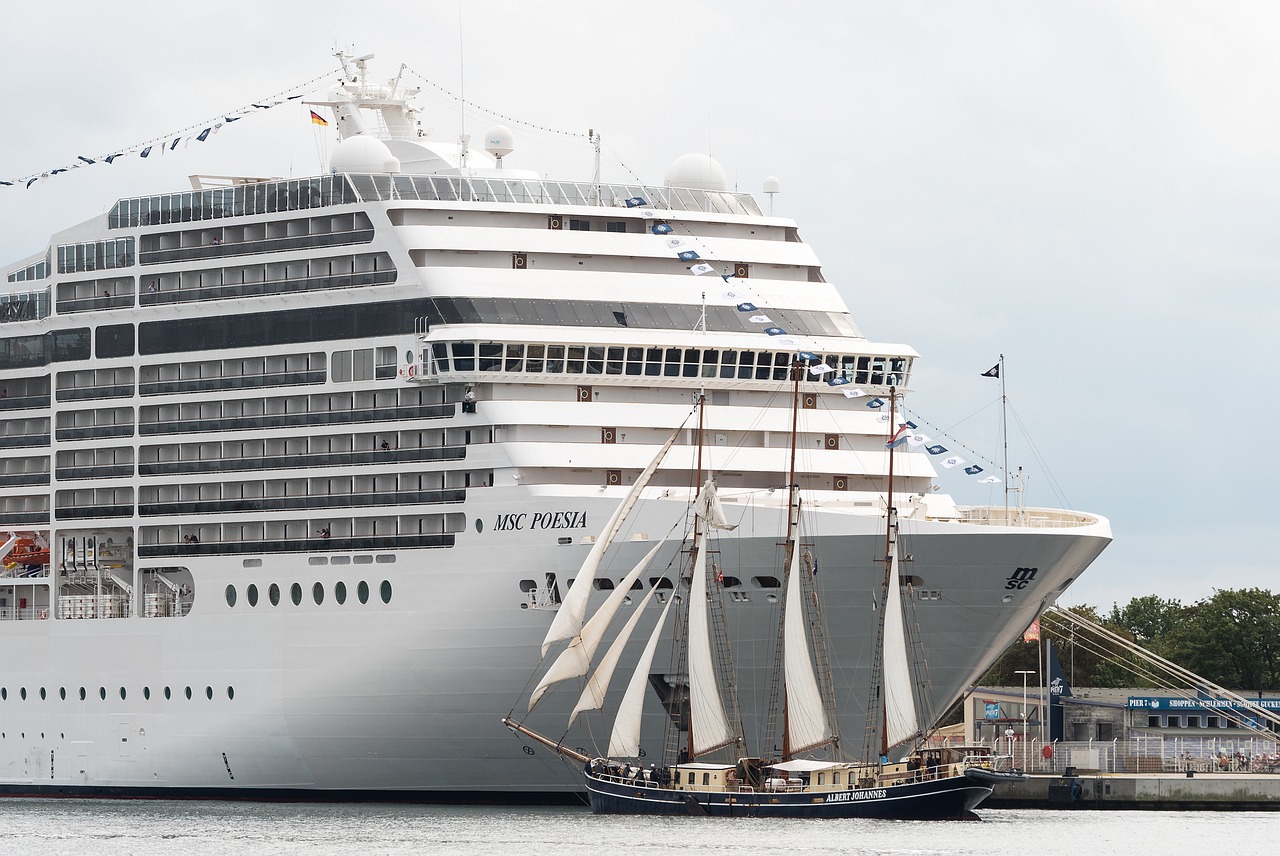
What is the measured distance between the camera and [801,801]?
6122cm

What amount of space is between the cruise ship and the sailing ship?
64cm

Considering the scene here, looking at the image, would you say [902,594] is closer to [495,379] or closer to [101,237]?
[495,379]

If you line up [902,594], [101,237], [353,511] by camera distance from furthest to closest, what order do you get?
1. [101,237]
2. [353,511]
3. [902,594]

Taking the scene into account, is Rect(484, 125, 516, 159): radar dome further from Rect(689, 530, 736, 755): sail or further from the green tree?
the green tree

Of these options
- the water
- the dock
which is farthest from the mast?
the dock

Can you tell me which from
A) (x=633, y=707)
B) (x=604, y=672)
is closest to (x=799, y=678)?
(x=633, y=707)

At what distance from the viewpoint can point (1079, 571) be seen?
206ft

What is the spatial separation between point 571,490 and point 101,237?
1776 cm

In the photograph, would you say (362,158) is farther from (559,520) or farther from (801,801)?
(801,801)

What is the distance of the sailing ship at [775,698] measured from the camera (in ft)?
199

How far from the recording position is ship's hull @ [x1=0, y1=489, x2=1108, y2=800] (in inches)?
2406

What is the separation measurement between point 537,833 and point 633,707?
4.19m

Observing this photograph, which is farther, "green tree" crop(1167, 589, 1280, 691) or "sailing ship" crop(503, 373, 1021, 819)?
"green tree" crop(1167, 589, 1280, 691)

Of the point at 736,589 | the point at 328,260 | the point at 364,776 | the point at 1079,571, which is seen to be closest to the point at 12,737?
the point at 364,776
